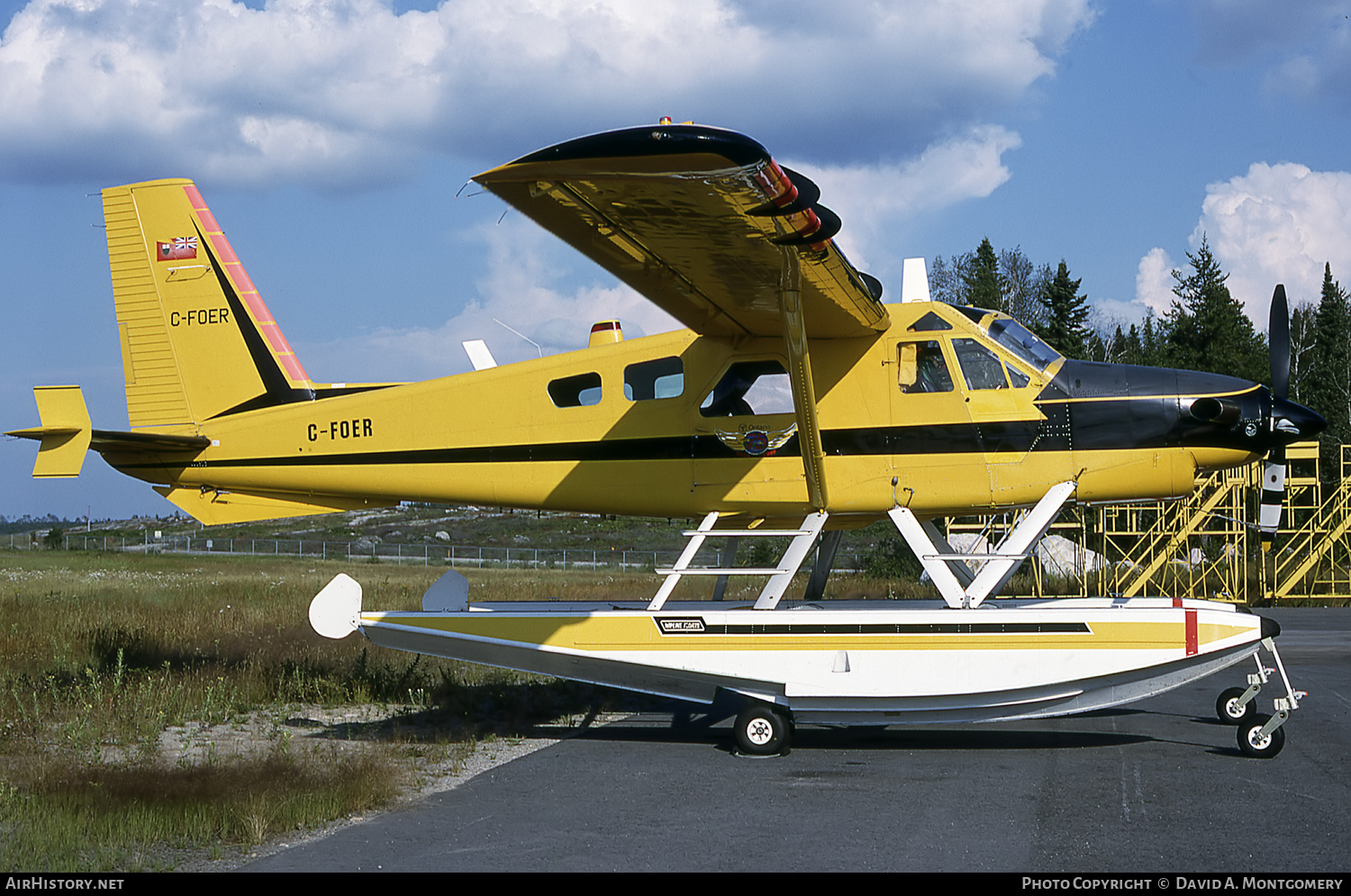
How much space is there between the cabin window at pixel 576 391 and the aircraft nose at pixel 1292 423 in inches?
228

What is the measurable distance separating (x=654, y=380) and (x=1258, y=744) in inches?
223

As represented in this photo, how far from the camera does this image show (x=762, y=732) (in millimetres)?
8875

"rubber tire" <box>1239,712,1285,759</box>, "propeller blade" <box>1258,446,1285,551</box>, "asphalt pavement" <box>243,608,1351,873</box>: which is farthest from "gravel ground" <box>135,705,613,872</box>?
"propeller blade" <box>1258,446,1285,551</box>

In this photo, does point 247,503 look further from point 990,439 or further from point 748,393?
point 990,439

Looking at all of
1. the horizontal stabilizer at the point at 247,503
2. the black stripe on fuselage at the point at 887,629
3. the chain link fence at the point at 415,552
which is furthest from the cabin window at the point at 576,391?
the chain link fence at the point at 415,552

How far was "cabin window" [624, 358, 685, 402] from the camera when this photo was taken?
10148 millimetres

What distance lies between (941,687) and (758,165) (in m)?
4.54

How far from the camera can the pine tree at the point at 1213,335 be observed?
5044cm

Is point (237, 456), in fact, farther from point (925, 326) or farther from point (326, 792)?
point (925, 326)

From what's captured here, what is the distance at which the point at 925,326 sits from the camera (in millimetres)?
9844

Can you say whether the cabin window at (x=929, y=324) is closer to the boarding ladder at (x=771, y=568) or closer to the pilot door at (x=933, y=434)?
the pilot door at (x=933, y=434)

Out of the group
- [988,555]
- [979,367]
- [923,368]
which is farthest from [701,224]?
[988,555]

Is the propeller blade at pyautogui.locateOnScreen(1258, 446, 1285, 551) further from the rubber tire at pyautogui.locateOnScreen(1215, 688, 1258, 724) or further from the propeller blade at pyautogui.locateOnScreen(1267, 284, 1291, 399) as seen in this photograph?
the rubber tire at pyautogui.locateOnScreen(1215, 688, 1258, 724)

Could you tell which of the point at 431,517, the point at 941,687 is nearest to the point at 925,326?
the point at 941,687
